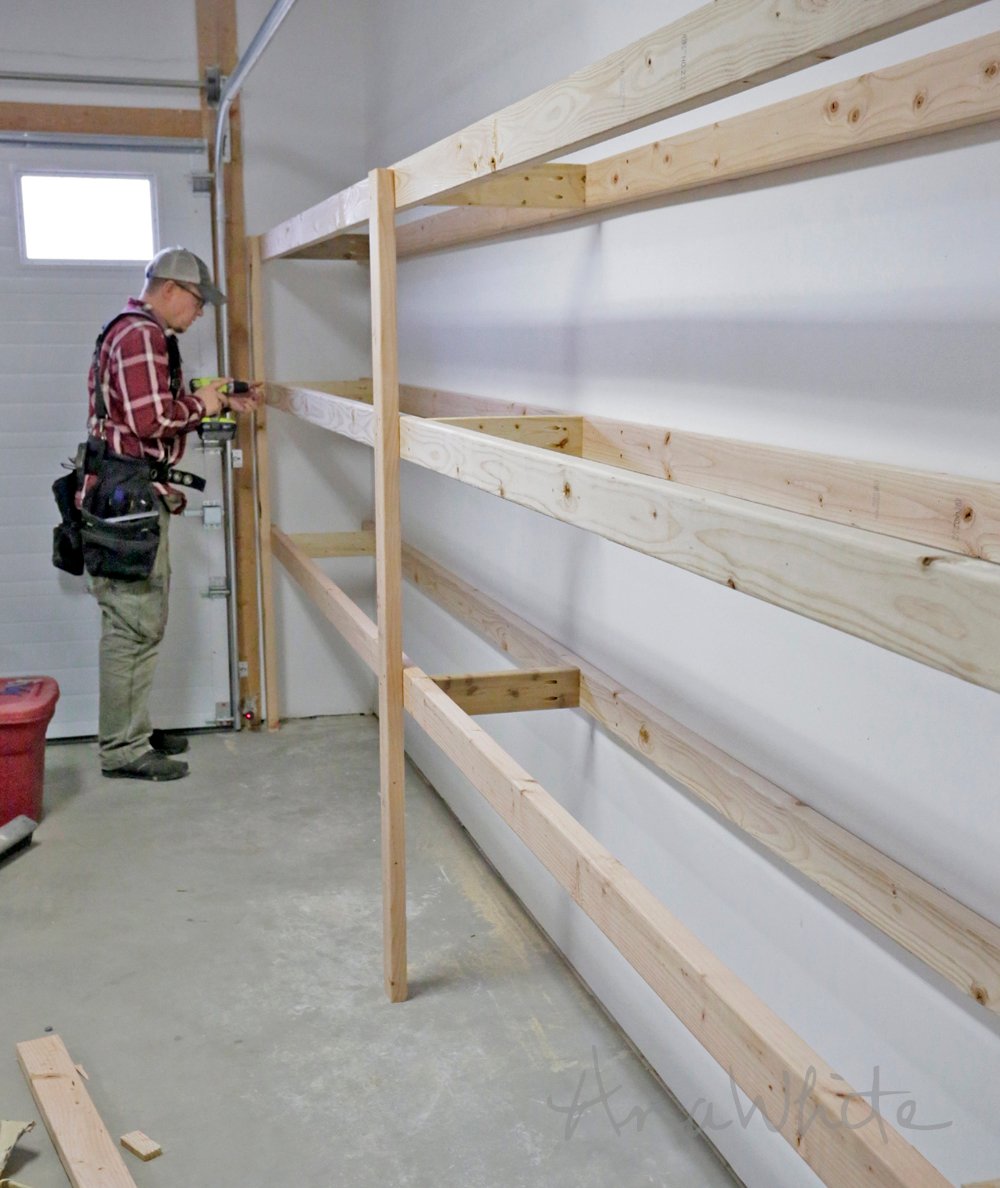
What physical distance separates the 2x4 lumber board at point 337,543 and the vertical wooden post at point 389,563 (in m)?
2.07

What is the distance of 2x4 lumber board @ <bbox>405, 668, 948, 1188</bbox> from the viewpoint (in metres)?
1.22

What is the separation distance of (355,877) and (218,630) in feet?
5.95

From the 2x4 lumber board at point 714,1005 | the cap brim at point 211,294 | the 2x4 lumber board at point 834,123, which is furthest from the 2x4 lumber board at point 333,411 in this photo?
the 2x4 lumber board at point 714,1005

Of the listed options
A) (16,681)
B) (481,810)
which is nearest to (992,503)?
(481,810)

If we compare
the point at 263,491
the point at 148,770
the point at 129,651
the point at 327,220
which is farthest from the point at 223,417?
the point at 327,220

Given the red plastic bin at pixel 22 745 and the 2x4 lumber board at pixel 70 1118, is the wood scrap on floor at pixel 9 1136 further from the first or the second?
the red plastic bin at pixel 22 745

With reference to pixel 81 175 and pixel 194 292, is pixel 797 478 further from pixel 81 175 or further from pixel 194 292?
pixel 81 175

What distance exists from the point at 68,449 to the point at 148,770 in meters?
1.37

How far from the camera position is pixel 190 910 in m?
3.59

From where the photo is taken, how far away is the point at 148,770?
467cm

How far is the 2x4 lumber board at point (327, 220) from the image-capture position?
2.83 metres

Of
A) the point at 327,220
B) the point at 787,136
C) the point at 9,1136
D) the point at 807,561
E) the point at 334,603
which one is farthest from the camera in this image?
the point at 334,603

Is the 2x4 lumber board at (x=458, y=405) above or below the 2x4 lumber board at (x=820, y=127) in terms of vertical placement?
below

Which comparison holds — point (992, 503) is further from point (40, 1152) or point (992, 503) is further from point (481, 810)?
point (481, 810)
